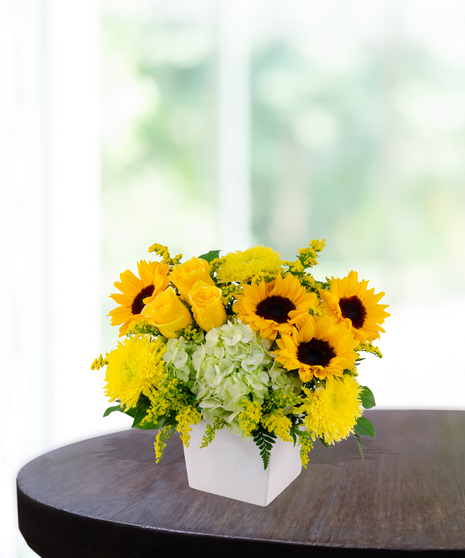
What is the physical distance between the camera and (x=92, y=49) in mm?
2520

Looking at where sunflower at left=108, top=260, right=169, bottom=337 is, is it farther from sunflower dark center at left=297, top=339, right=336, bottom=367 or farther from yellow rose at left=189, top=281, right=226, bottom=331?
sunflower dark center at left=297, top=339, right=336, bottom=367

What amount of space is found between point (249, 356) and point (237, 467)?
19cm

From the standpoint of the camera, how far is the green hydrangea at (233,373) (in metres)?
0.77

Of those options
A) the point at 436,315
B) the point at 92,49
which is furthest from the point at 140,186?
the point at 436,315

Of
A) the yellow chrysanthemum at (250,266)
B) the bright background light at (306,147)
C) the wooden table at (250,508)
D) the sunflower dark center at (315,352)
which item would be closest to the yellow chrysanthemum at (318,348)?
the sunflower dark center at (315,352)

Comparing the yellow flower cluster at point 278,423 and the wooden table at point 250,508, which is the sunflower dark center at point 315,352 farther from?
the wooden table at point 250,508

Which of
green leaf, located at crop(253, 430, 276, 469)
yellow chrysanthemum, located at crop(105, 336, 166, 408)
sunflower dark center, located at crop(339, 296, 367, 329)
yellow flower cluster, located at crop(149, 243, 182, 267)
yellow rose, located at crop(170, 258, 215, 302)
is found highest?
yellow flower cluster, located at crop(149, 243, 182, 267)

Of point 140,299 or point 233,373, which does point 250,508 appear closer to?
point 233,373

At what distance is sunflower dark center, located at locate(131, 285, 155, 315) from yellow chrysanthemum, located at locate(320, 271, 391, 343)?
269mm

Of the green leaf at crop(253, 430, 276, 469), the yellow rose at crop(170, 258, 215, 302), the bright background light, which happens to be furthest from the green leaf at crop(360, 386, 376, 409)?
the bright background light

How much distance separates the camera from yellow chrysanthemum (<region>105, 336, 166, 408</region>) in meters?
0.80

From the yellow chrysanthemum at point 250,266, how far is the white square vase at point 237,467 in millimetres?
226

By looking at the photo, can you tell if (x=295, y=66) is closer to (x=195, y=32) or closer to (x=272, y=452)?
(x=195, y=32)

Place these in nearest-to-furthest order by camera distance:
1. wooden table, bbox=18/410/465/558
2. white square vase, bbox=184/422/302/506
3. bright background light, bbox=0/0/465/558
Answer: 1. wooden table, bbox=18/410/465/558
2. white square vase, bbox=184/422/302/506
3. bright background light, bbox=0/0/465/558
